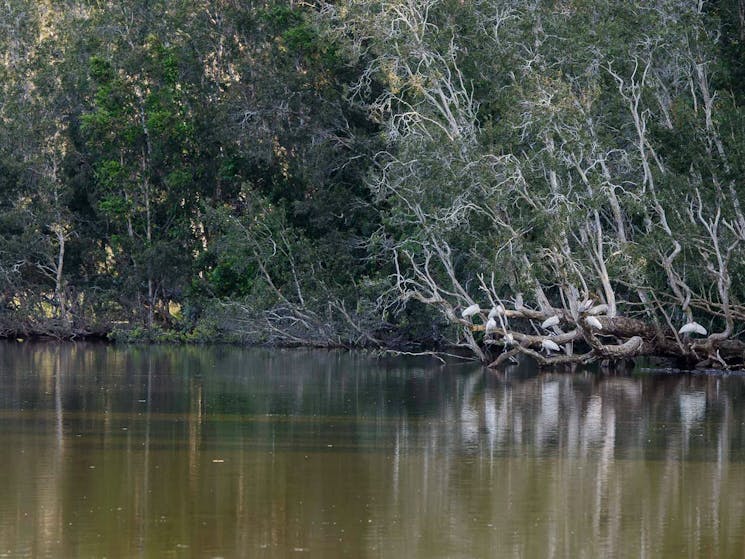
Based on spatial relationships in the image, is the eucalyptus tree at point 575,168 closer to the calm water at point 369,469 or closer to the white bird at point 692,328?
the white bird at point 692,328

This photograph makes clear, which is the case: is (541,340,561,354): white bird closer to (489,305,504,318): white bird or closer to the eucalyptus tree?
the eucalyptus tree

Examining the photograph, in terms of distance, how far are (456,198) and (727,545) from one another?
2081cm

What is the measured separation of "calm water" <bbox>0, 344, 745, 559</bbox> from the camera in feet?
38.1

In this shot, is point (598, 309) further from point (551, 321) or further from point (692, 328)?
point (692, 328)

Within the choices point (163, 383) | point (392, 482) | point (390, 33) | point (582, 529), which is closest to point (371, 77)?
point (390, 33)

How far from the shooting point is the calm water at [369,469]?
11625mm

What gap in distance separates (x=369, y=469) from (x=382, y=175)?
2448 cm

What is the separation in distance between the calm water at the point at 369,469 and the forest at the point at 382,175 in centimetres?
453

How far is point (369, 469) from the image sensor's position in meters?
15.6

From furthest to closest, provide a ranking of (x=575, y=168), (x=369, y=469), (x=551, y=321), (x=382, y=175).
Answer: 1. (x=382, y=175)
2. (x=575, y=168)
3. (x=551, y=321)
4. (x=369, y=469)

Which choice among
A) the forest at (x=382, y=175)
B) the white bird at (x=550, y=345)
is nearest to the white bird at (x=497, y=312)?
the forest at (x=382, y=175)

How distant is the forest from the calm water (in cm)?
453

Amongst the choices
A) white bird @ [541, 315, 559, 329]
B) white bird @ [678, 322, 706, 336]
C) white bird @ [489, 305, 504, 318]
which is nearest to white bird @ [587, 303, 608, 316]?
white bird @ [541, 315, 559, 329]

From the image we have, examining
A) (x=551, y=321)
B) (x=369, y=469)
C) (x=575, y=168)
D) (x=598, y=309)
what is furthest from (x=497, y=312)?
(x=369, y=469)
